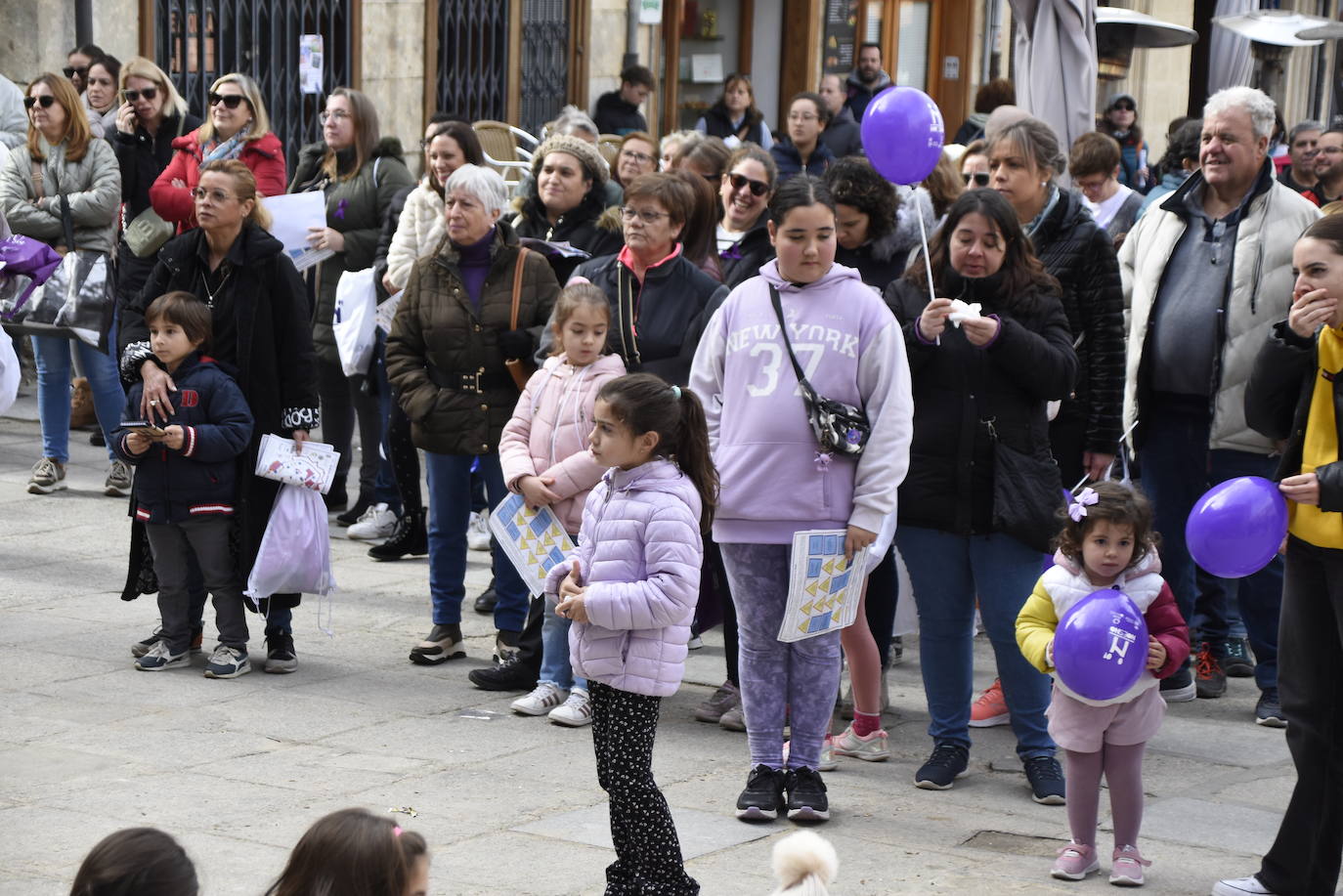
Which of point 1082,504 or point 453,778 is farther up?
point 1082,504

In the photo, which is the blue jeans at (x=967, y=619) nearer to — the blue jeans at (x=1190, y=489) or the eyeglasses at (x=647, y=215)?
the blue jeans at (x=1190, y=489)

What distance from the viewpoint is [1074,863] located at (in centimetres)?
533

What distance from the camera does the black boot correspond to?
9.45 m

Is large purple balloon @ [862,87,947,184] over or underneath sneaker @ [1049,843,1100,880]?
over

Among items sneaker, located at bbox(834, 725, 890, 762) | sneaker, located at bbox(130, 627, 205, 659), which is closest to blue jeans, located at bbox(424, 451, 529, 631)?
sneaker, located at bbox(130, 627, 205, 659)

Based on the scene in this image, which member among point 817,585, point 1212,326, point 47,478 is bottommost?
point 47,478

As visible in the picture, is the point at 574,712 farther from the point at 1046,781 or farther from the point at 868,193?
the point at 868,193

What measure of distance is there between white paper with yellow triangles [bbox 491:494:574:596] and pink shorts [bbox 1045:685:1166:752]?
2025mm

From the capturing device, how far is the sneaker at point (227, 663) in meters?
7.35

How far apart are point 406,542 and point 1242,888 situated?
524 cm

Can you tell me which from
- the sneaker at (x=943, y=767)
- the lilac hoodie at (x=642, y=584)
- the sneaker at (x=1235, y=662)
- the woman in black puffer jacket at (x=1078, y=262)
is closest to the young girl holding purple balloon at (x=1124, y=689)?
the sneaker at (x=943, y=767)

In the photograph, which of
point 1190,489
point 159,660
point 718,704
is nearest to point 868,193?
point 1190,489

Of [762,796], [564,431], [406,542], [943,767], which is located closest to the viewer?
[762,796]

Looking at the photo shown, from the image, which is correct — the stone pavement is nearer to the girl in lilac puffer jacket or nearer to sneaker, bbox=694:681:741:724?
sneaker, bbox=694:681:741:724
